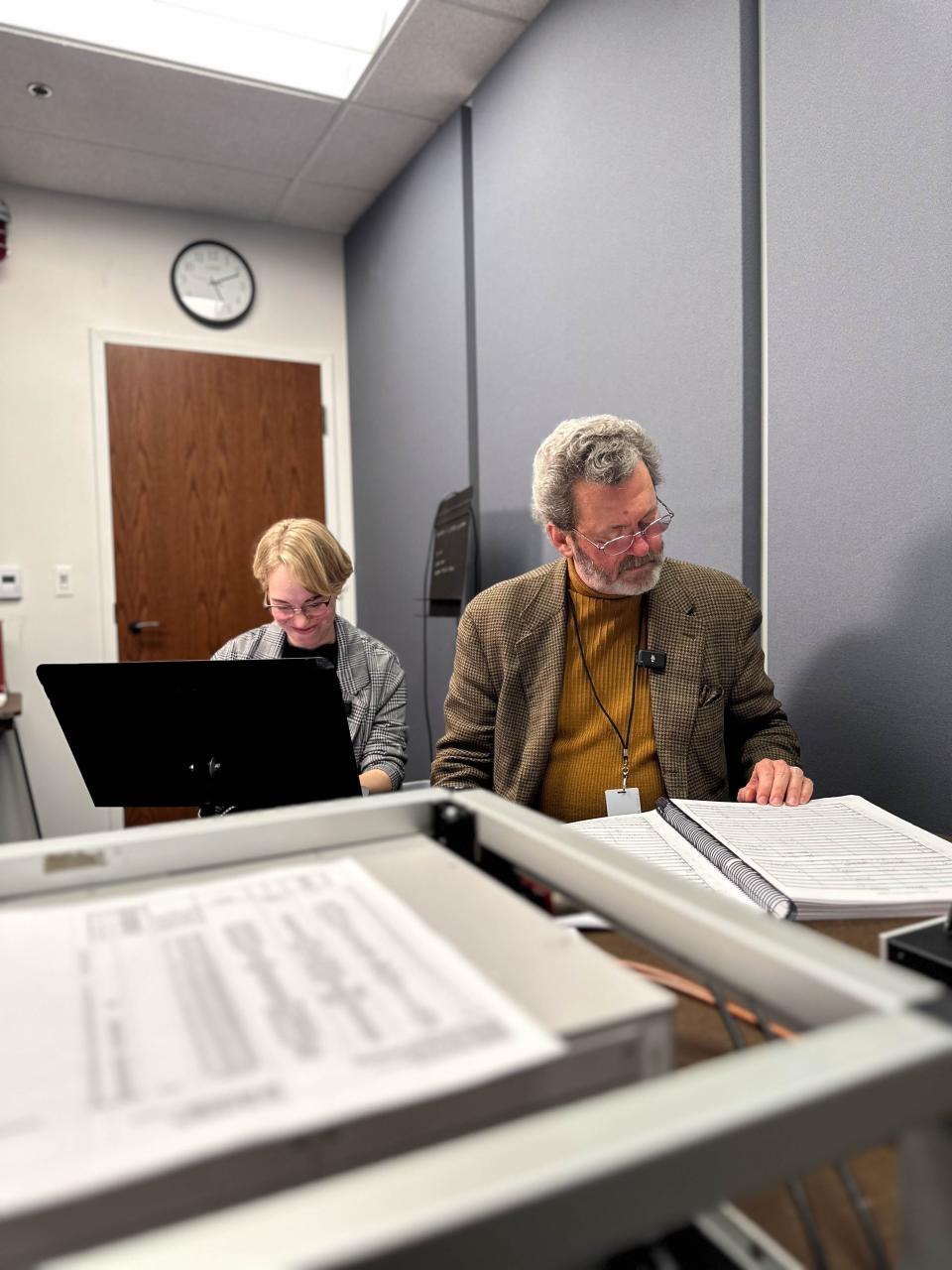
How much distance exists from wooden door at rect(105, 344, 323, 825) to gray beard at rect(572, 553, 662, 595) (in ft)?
8.25

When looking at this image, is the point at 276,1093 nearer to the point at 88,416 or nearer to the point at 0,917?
the point at 0,917

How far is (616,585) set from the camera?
159cm

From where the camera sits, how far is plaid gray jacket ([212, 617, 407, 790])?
2.07 meters

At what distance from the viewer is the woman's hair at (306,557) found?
2018mm

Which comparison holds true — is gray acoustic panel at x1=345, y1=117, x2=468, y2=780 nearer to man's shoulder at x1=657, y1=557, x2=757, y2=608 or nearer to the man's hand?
man's shoulder at x1=657, y1=557, x2=757, y2=608

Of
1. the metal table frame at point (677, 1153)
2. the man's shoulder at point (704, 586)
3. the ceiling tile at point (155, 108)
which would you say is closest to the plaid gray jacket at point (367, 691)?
the man's shoulder at point (704, 586)

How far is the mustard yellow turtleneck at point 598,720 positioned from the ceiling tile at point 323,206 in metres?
2.62

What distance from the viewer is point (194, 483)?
12.3ft

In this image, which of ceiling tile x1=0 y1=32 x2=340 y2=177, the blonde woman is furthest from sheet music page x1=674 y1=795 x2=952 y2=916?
ceiling tile x1=0 y1=32 x2=340 y2=177

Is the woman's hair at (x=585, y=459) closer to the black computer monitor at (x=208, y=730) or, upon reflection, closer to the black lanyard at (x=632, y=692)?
the black lanyard at (x=632, y=692)

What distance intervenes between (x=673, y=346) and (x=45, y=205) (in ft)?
9.28

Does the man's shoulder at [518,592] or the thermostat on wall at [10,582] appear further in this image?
the thermostat on wall at [10,582]

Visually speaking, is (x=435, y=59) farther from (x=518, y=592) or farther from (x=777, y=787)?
(x=777, y=787)

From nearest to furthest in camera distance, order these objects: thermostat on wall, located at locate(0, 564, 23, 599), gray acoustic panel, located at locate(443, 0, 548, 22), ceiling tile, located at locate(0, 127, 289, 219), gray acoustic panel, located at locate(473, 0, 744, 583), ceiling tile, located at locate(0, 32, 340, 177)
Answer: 1. gray acoustic panel, located at locate(473, 0, 744, 583)
2. gray acoustic panel, located at locate(443, 0, 548, 22)
3. ceiling tile, located at locate(0, 32, 340, 177)
4. ceiling tile, located at locate(0, 127, 289, 219)
5. thermostat on wall, located at locate(0, 564, 23, 599)
